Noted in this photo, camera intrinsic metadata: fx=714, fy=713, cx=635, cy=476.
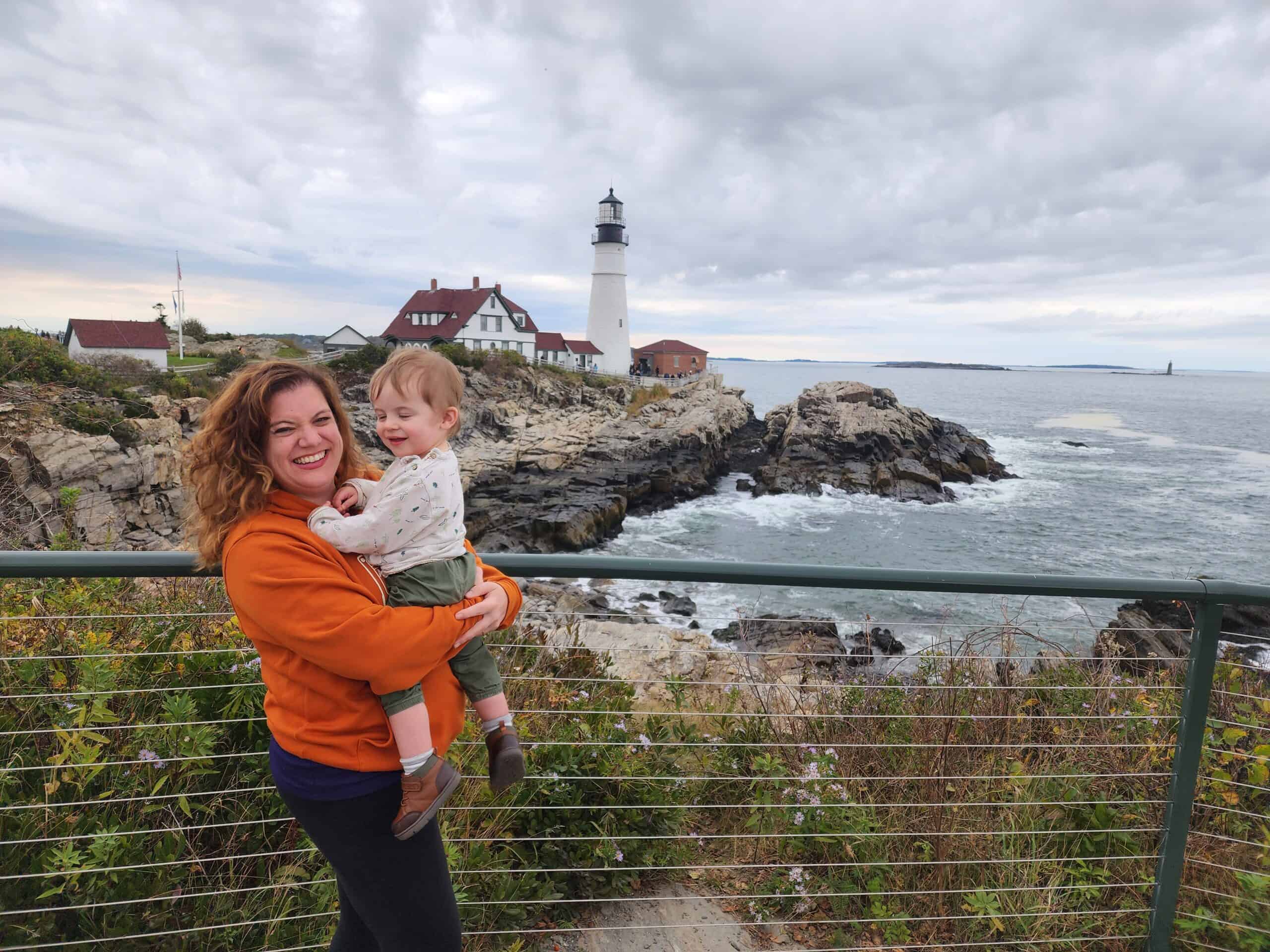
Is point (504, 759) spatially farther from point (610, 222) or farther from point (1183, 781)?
point (610, 222)

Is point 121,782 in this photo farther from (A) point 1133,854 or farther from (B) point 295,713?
(A) point 1133,854

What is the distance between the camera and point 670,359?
68125 millimetres

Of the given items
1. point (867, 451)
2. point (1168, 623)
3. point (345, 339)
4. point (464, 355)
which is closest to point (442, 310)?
point (345, 339)

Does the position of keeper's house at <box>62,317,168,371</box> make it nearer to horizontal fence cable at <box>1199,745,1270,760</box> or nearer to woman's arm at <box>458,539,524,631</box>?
woman's arm at <box>458,539,524,631</box>

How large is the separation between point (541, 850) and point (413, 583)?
1.72 metres

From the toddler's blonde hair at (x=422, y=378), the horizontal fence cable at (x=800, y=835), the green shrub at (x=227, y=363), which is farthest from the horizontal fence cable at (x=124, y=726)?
the green shrub at (x=227, y=363)

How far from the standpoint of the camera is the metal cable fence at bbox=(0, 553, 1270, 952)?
7.90 feet

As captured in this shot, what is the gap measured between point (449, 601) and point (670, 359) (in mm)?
67504

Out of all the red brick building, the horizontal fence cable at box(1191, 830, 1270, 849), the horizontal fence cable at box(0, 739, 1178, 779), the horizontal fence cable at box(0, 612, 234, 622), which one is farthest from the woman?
the red brick building

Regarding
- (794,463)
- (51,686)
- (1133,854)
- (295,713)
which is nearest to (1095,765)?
(1133,854)

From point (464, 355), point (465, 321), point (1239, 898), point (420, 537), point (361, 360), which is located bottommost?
point (1239, 898)

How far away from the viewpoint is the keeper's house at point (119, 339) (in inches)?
Result: 1134

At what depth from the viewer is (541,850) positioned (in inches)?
113

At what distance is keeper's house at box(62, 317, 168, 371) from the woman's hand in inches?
1269
